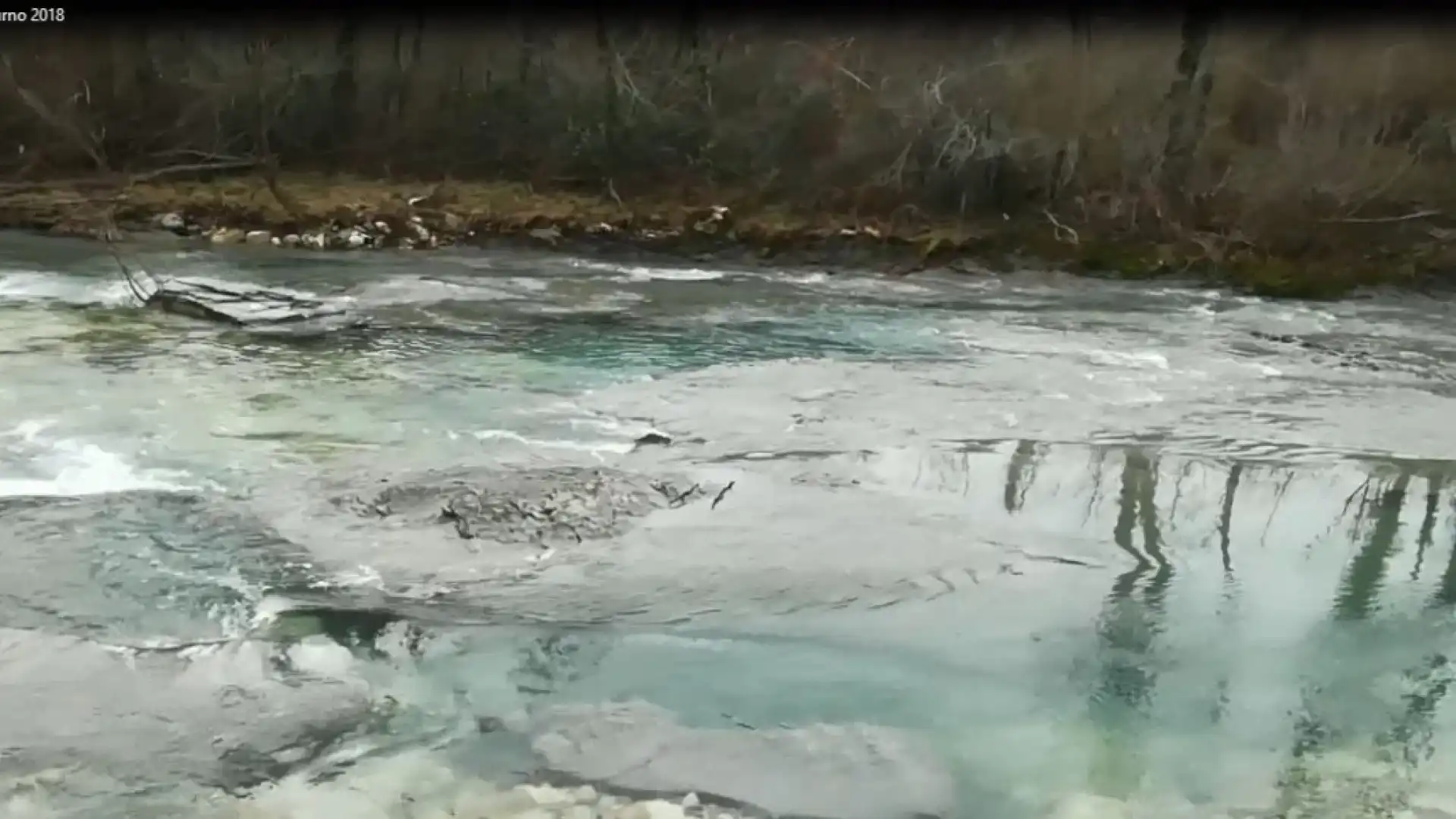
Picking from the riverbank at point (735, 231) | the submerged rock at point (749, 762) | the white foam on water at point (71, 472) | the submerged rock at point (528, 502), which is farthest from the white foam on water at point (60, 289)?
the submerged rock at point (749, 762)

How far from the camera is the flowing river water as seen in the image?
6.71 ft

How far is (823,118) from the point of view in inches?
250

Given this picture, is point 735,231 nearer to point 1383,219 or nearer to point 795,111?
point 795,111

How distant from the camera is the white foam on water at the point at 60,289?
15.1 feet

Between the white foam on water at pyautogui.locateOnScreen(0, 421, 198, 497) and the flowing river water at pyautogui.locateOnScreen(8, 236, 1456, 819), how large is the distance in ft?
0.04

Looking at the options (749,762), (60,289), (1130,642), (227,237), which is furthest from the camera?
(227,237)

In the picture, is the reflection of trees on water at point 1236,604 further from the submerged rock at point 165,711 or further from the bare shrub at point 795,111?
the bare shrub at point 795,111

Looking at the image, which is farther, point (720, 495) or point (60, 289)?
point (60, 289)

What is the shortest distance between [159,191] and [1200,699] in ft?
18.2

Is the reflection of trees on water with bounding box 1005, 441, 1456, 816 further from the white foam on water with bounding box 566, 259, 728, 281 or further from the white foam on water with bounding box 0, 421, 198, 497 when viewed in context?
the white foam on water with bounding box 566, 259, 728, 281

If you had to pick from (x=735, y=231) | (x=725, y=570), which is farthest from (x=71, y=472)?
(x=735, y=231)

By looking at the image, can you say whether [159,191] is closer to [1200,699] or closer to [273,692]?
[273,692]

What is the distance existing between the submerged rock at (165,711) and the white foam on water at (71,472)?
0.66m

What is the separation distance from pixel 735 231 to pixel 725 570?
11.7 ft
